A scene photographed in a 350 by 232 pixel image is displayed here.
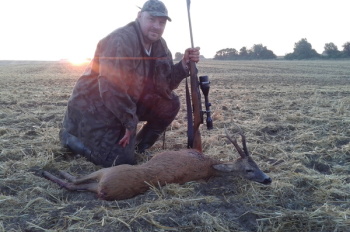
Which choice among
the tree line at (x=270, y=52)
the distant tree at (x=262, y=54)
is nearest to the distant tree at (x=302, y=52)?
the tree line at (x=270, y=52)

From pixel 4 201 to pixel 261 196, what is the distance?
2.52 metres

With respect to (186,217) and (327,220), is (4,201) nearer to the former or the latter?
(186,217)

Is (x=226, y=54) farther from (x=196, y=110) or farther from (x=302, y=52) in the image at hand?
(x=196, y=110)

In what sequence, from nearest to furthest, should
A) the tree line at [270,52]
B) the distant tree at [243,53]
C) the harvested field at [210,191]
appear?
1. the harvested field at [210,191]
2. the tree line at [270,52]
3. the distant tree at [243,53]

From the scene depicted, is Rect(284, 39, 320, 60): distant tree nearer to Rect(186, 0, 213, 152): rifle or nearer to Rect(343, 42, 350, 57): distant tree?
Rect(343, 42, 350, 57): distant tree

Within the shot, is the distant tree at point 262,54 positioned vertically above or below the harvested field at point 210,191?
above

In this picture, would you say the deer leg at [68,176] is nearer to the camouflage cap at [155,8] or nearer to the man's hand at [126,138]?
the man's hand at [126,138]

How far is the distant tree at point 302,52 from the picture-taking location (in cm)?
5592

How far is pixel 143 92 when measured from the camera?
4.88 meters

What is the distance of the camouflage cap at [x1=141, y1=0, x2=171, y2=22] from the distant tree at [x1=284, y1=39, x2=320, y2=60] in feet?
182

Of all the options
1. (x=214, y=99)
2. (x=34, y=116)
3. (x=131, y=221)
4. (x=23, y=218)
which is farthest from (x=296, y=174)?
(x=214, y=99)

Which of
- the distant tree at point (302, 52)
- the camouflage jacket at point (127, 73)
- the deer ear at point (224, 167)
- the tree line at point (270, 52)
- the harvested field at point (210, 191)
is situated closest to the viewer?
the harvested field at point (210, 191)

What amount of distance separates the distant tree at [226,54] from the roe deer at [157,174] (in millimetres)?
62763

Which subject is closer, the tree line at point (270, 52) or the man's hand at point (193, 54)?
the man's hand at point (193, 54)
